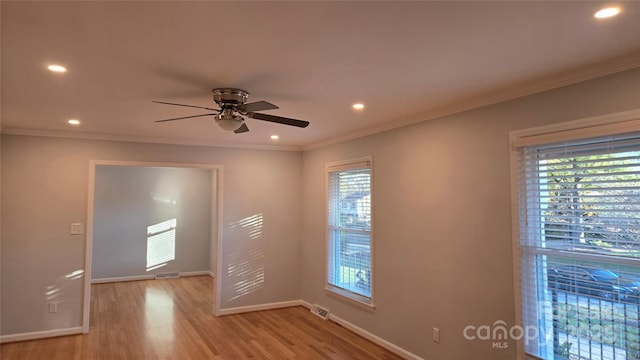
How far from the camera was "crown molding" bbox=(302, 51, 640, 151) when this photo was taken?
87.0 inches

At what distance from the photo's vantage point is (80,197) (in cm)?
459

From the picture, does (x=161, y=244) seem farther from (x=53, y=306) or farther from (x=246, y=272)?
(x=53, y=306)

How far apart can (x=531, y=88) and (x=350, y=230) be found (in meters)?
2.69

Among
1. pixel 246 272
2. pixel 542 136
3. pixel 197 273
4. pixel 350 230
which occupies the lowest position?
pixel 197 273

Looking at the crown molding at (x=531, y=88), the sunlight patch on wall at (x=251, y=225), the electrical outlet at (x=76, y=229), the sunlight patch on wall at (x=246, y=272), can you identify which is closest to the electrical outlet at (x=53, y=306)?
the electrical outlet at (x=76, y=229)

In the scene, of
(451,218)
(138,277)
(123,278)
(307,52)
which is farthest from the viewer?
(138,277)

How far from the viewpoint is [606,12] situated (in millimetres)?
1668

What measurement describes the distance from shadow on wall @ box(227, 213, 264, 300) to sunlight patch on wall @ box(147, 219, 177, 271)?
3.22 meters

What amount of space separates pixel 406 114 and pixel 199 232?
6008mm

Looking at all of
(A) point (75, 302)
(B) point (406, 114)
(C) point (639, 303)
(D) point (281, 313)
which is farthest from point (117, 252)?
(C) point (639, 303)

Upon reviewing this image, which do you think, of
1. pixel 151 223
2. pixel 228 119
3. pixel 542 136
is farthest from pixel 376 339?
pixel 151 223

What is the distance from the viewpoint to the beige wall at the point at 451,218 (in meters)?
2.69

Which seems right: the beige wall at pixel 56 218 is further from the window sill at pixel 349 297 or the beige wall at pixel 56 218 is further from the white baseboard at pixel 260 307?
the window sill at pixel 349 297

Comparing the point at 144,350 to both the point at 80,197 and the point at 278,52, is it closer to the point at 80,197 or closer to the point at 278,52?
the point at 80,197
